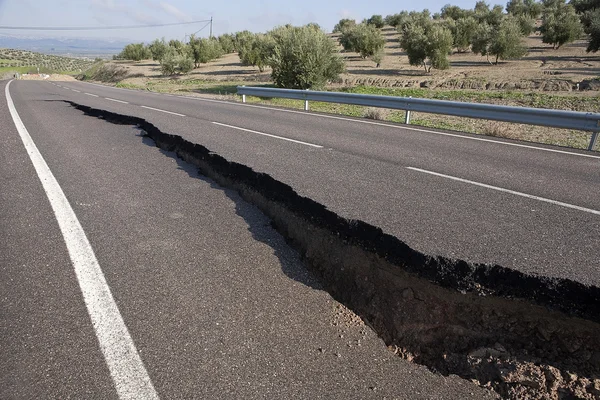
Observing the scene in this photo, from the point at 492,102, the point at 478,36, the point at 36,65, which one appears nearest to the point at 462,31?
the point at 478,36

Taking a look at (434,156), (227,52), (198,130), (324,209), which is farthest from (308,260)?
(227,52)

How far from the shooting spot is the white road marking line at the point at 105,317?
2344mm

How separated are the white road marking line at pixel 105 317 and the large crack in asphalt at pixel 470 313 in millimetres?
1518

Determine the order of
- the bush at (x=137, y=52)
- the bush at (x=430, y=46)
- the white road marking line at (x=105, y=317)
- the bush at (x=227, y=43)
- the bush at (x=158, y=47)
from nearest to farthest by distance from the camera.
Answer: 1. the white road marking line at (x=105, y=317)
2. the bush at (x=430, y=46)
3. the bush at (x=158, y=47)
4. the bush at (x=227, y=43)
5. the bush at (x=137, y=52)

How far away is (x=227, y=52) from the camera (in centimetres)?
7044

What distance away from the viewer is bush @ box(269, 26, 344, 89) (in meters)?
22.8

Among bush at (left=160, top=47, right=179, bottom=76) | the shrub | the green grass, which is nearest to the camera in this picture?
the green grass

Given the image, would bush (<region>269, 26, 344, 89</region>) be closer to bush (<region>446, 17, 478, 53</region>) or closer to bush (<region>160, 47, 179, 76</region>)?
bush (<region>446, 17, 478, 53</region>)

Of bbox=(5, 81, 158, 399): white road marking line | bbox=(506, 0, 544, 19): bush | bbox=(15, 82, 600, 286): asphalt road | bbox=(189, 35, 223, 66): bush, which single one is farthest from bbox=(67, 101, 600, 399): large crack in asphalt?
bbox=(506, 0, 544, 19): bush

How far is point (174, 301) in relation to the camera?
3.14 m

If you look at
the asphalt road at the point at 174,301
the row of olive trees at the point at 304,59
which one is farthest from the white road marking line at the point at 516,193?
the row of olive trees at the point at 304,59

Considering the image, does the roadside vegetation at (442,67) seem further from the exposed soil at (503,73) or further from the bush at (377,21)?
the bush at (377,21)

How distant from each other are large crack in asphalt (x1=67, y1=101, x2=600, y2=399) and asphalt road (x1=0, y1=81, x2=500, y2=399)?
7.7 inches

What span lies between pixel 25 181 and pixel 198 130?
4.08 meters
